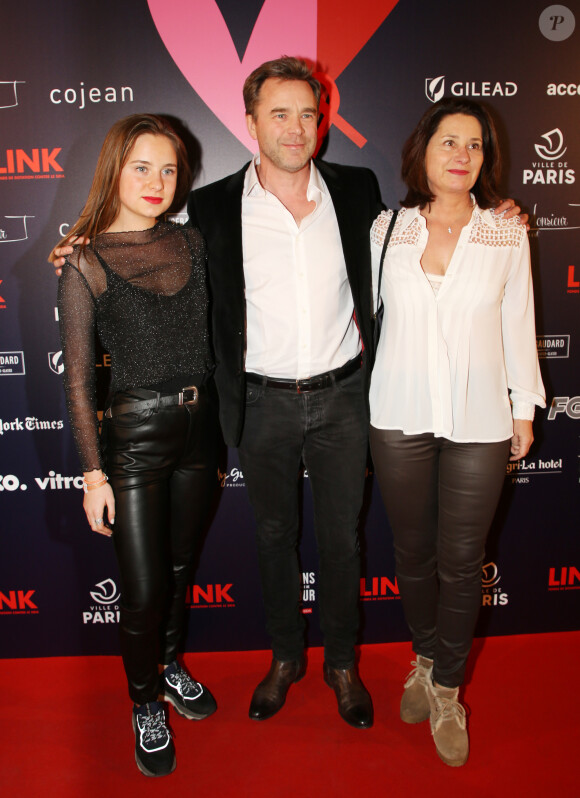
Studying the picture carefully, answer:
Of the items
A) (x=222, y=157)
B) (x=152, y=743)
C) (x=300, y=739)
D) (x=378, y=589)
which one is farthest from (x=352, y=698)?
(x=222, y=157)

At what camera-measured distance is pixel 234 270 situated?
203cm

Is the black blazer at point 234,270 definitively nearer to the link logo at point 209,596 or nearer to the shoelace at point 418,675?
the link logo at point 209,596

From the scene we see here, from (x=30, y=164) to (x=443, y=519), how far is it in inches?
84.1

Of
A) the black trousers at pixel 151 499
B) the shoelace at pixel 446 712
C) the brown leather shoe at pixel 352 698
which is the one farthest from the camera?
the brown leather shoe at pixel 352 698

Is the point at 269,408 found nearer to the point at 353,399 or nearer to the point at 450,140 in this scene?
the point at 353,399

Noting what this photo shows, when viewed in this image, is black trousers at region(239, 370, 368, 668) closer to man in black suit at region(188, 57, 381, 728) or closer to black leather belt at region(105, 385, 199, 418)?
man in black suit at region(188, 57, 381, 728)

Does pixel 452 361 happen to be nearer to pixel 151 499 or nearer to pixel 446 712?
pixel 151 499

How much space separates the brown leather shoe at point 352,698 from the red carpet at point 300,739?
0.05 metres

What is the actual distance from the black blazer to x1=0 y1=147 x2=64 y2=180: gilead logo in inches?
27.5

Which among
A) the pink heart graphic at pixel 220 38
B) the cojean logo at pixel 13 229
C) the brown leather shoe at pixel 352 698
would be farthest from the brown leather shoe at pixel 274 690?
the pink heart graphic at pixel 220 38

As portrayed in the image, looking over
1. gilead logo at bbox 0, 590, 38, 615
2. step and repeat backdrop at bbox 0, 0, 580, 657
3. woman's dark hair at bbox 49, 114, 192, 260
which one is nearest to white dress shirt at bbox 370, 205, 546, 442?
step and repeat backdrop at bbox 0, 0, 580, 657

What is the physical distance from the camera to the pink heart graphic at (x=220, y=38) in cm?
230

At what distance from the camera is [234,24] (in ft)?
7.59

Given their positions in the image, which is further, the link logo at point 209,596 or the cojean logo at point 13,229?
the link logo at point 209,596
